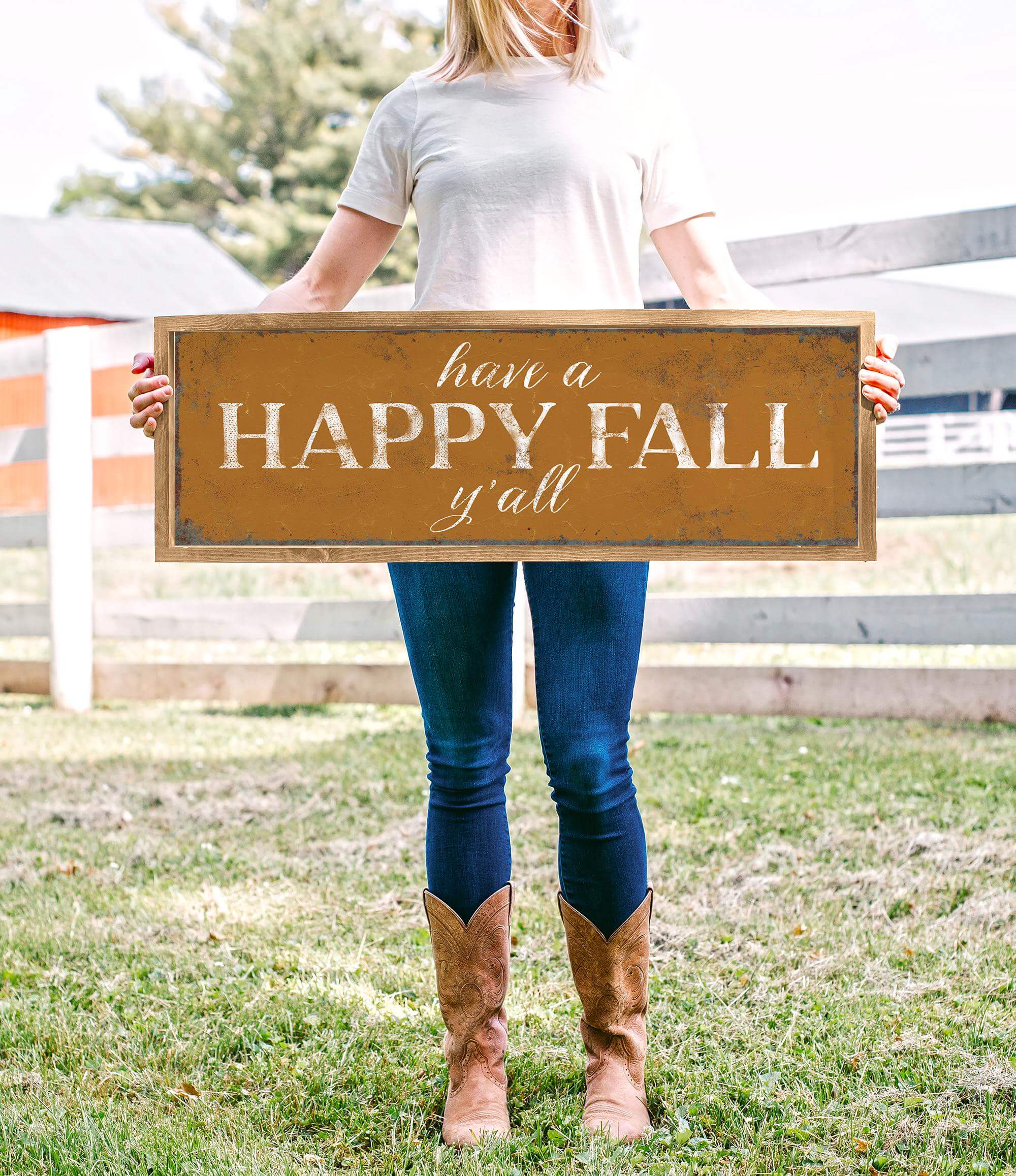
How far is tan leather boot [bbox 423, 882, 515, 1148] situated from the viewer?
68.4 inches

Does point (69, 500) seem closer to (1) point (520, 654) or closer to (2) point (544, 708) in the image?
(1) point (520, 654)

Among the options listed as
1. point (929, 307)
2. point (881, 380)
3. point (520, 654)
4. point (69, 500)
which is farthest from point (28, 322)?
point (929, 307)

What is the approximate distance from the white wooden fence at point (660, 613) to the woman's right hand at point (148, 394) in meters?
2.88

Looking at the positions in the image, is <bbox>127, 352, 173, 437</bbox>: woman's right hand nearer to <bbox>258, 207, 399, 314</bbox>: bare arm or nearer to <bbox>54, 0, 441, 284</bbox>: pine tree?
<bbox>258, 207, 399, 314</bbox>: bare arm

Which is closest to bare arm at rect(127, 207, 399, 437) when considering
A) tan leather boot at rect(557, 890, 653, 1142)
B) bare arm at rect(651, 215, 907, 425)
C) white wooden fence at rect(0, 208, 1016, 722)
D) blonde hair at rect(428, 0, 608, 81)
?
blonde hair at rect(428, 0, 608, 81)

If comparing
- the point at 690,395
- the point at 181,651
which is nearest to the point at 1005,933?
the point at 690,395

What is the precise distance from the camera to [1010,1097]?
5.73ft

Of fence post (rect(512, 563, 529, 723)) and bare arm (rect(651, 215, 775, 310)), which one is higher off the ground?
bare arm (rect(651, 215, 775, 310))

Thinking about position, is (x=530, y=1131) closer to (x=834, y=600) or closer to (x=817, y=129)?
(x=834, y=600)

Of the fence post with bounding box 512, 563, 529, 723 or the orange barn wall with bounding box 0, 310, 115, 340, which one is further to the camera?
the orange barn wall with bounding box 0, 310, 115, 340

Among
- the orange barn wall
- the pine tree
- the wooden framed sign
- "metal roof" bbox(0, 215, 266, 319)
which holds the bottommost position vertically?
the wooden framed sign

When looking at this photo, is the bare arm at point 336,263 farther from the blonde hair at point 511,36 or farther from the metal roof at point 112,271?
the metal roof at point 112,271

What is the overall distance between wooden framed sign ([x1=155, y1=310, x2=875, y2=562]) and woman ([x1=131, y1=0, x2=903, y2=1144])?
0.06 meters

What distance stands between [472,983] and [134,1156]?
52cm
